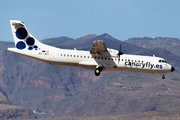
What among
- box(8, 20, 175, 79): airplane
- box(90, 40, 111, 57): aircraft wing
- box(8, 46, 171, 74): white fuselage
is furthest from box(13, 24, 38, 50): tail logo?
box(90, 40, 111, 57): aircraft wing

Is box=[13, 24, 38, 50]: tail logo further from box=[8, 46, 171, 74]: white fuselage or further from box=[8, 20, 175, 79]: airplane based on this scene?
box=[8, 46, 171, 74]: white fuselage

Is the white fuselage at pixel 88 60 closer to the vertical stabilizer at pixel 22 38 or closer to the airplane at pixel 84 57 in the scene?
the airplane at pixel 84 57

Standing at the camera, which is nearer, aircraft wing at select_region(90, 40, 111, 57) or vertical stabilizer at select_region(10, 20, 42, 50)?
aircraft wing at select_region(90, 40, 111, 57)

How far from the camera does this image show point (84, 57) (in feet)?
187

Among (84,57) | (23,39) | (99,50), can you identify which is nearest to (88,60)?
(84,57)

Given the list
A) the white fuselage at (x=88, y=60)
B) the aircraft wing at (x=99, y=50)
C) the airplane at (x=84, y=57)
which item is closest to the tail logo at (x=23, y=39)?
the airplane at (x=84, y=57)

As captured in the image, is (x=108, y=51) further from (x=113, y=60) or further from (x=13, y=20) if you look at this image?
(x=13, y=20)

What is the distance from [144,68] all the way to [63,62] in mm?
15403

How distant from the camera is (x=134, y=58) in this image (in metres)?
58.1

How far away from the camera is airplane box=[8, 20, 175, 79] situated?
5694 centimetres

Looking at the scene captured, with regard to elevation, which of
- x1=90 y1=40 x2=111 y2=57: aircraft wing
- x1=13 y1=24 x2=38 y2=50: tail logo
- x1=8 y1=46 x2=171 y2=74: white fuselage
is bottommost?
x1=8 y1=46 x2=171 y2=74: white fuselage

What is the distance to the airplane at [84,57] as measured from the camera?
56938mm

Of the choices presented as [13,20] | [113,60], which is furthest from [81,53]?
[13,20]

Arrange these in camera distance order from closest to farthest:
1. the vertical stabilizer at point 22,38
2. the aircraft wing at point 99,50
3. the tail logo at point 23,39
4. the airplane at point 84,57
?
1. the aircraft wing at point 99,50
2. the airplane at point 84,57
3. the vertical stabilizer at point 22,38
4. the tail logo at point 23,39
